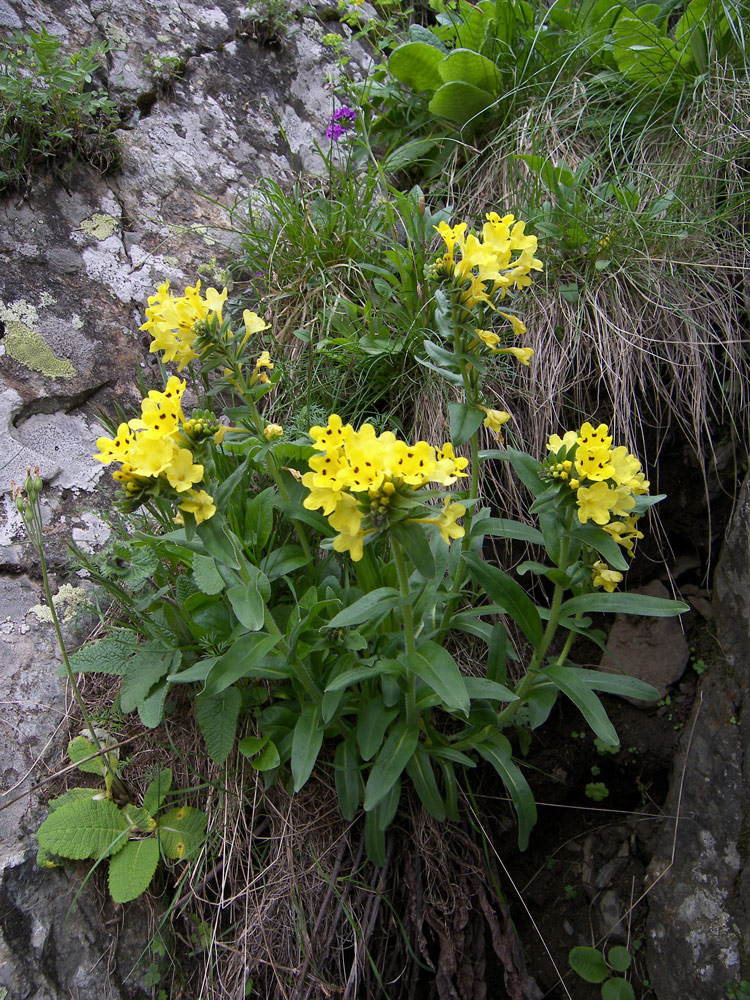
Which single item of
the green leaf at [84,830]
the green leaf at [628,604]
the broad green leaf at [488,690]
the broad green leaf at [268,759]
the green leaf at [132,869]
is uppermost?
the green leaf at [628,604]

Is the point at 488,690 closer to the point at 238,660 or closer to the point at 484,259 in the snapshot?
the point at 238,660

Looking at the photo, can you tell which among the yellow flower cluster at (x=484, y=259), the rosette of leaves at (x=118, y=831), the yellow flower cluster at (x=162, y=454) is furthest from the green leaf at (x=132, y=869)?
the yellow flower cluster at (x=484, y=259)

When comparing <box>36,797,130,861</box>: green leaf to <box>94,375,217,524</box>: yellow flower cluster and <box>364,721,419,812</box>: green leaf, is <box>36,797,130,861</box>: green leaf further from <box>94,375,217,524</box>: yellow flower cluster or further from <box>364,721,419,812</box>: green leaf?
<box>94,375,217,524</box>: yellow flower cluster

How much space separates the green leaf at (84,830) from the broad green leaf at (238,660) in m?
0.58

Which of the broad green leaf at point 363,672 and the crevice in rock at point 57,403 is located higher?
the crevice in rock at point 57,403

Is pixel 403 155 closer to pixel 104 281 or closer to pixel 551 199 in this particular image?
pixel 551 199

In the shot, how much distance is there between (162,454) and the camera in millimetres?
1383

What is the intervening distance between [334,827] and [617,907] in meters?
0.94

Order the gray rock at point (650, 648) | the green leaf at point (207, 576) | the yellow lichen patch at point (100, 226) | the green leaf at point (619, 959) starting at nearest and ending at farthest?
the green leaf at point (207, 576)
the green leaf at point (619, 959)
the gray rock at point (650, 648)
the yellow lichen patch at point (100, 226)

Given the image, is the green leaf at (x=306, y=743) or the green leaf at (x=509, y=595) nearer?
the green leaf at (x=306, y=743)

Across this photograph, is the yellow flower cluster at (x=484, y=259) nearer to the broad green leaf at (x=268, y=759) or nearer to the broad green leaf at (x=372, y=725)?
the broad green leaf at (x=372, y=725)

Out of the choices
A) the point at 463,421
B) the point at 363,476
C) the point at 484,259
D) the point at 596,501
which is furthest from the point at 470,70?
the point at 363,476

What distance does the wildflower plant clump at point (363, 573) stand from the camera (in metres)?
1.41

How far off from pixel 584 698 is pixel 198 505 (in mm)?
1026
